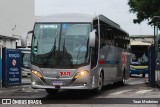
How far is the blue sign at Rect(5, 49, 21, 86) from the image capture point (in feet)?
86.0

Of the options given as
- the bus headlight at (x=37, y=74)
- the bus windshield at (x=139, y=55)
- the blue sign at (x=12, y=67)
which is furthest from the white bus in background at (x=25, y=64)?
the bus headlight at (x=37, y=74)

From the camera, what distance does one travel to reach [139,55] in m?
44.3

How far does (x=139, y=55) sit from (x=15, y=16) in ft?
52.0

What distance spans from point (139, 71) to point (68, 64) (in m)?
26.3

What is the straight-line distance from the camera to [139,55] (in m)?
44.3

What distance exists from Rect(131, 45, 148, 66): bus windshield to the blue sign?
18812mm

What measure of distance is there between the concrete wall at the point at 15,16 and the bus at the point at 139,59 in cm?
1376

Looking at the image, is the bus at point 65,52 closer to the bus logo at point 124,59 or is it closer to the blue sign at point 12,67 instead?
the blue sign at point 12,67

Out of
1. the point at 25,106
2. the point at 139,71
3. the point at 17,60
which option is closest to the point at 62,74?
the point at 25,106

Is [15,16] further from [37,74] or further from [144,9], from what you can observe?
[37,74]

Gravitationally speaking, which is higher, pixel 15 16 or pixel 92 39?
pixel 15 16

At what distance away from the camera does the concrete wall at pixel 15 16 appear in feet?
162

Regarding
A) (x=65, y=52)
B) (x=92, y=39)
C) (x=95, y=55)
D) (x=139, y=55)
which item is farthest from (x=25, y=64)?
(x=92, y=39)

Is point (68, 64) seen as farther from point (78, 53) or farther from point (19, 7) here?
point (19, 7)
